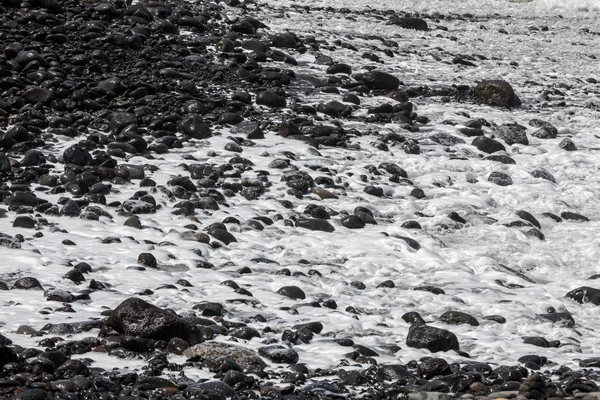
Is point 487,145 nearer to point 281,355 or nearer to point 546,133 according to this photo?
point 546,133

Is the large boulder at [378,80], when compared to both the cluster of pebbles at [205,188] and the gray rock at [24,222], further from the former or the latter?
the gray rock at [24,222]

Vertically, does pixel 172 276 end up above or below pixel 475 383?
below

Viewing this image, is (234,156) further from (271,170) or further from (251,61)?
(251,61)

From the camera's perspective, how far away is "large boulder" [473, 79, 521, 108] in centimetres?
1001

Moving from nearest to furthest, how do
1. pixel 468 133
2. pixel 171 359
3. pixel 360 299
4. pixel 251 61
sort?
pixel 171 359, pixel 360 299, pixel 468 133, pixel 251 61

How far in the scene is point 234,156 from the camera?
7.80 metres

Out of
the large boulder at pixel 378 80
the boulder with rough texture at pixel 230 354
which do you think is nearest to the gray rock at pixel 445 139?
the large boulder at pixel 378 80

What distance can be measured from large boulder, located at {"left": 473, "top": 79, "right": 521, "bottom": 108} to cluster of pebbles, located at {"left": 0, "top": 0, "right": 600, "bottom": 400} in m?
0.02

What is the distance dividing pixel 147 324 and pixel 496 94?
6.87 metres

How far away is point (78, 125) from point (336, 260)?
346 cm

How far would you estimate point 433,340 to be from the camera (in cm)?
451

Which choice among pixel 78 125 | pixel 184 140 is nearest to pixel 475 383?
pixel 184 140

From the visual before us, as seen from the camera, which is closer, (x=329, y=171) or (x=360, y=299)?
(x=360, y=299)

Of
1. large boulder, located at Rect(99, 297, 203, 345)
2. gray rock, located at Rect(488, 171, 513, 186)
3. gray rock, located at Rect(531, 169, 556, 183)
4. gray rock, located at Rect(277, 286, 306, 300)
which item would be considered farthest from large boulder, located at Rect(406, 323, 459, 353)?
gray rock, located at Rect(531, 169, 556, 183)
